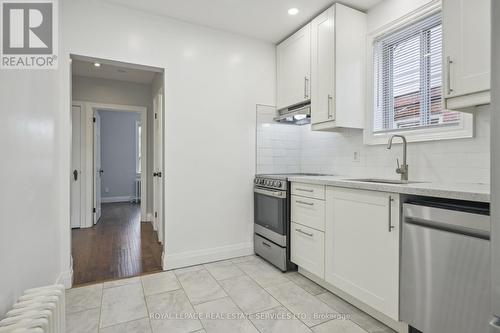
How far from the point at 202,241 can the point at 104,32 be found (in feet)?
7.83

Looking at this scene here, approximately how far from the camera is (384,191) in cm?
178

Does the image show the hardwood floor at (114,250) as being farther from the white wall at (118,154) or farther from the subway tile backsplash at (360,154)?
the white wall at (118,154)

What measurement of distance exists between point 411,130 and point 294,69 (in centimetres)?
148

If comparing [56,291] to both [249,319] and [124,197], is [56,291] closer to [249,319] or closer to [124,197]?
[249,319]

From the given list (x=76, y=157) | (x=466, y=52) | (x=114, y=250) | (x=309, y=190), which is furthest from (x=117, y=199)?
(x=466, y=52)

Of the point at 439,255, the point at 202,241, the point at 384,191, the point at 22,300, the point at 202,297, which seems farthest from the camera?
the point at 202,241

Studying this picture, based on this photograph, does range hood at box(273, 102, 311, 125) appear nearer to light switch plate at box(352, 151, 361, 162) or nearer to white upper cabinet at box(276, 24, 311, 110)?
white upper cabinet at box(276, 24, 311, 110)

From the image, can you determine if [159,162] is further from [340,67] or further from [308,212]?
[340,67]

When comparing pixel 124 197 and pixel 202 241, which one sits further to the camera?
pixel 124 197

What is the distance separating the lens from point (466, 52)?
5.47 feet

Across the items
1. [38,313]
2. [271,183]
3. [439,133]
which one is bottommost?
[38,313]

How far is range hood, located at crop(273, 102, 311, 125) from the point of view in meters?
3.04

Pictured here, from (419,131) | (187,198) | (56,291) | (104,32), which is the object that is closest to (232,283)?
(187,198)

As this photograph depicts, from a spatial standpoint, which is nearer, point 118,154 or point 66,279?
point 66,279
